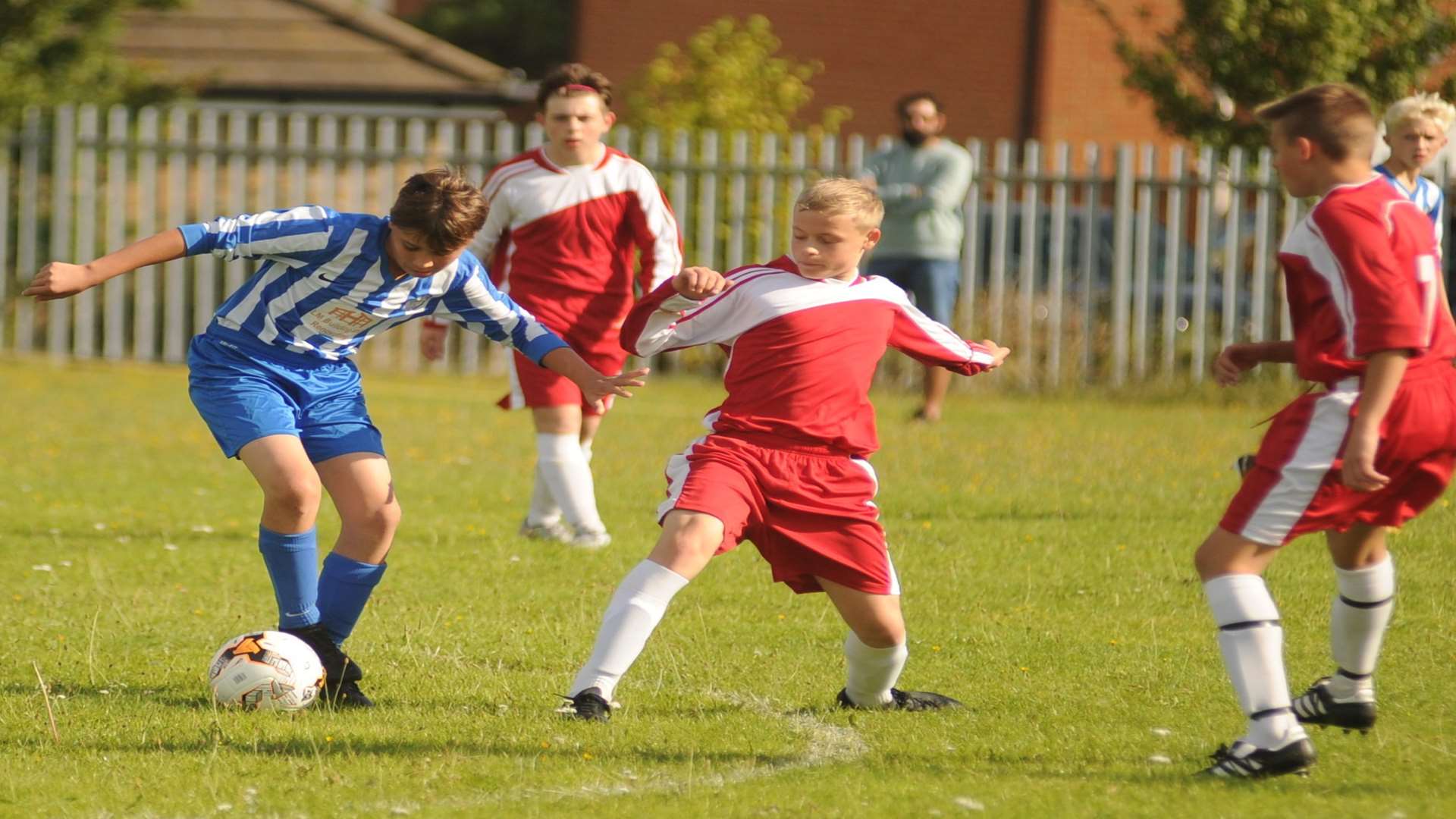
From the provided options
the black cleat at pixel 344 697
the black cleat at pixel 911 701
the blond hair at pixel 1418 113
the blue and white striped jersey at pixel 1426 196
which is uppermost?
the blond hair at pixel 1418 113

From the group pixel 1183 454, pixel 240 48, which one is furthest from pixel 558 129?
pixel 240 48

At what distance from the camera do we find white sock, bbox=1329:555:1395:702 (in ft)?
15.2

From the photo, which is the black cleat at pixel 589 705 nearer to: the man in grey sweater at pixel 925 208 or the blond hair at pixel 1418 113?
the blond hair at pixel 1418 113

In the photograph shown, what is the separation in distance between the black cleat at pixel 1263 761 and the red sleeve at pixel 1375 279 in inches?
37.7

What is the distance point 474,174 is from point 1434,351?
12.9m

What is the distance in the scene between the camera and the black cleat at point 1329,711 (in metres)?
4.70

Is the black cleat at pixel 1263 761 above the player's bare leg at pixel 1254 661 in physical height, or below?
below

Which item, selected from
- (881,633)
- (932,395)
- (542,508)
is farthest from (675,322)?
(932,395)

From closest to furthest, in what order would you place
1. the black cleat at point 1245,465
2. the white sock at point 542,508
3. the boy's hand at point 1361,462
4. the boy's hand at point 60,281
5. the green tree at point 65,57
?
the boy's hand at point 1361,462 < the black cleat at point 1245,465 < the boy's hand at point 60,281 < the white sock at point 542,508 < the green tree at point 65,57

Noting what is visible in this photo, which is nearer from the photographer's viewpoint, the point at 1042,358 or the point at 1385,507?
the point at 1385,507

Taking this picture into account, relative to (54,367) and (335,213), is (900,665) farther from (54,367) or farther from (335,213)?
(54,367)

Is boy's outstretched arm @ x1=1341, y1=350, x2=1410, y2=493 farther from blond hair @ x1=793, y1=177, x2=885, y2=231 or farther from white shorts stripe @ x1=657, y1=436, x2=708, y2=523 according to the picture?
white shorts stripe @ x1=657, y1=436, x2=708, y2=523

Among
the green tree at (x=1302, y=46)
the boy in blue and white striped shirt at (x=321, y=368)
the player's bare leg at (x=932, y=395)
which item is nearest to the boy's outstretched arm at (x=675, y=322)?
the boy in blue and white striped shirt at (x=321, y=368)

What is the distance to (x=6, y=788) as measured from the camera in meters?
4.31
